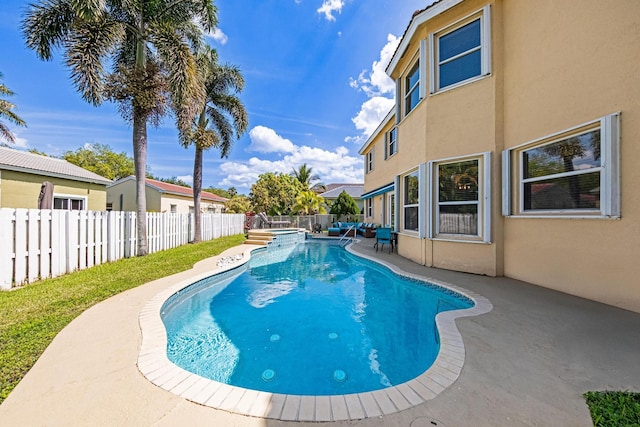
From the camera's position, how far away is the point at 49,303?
505cm

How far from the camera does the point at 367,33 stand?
13.2 metres

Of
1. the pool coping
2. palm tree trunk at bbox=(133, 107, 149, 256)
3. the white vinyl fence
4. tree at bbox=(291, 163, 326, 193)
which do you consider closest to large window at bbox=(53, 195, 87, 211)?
palm tree trunk at bbox=(133, 107, 149, 256)

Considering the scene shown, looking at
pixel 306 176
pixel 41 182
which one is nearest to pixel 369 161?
pixel 306 176

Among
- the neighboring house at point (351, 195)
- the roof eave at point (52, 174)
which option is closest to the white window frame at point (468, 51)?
the roof eave at point (52, 174)

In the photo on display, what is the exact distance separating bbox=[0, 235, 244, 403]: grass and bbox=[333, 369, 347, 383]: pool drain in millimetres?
3657

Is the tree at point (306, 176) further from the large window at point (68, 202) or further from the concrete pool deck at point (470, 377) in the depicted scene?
the concrete pool deck at point (470, 377)

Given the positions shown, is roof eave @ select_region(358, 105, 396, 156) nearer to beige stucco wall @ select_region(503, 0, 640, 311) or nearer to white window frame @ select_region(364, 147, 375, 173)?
white window frame @ select_region(364, 147, 375, 173)

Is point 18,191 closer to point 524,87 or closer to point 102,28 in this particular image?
point 102,28

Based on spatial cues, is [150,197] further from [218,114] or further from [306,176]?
[306,176]

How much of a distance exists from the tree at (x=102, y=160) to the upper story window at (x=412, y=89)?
46.3 m

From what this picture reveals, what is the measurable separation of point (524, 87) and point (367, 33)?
9.72m

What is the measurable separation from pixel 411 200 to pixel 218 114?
1409 cm

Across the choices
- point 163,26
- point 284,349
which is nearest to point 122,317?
point 284,349

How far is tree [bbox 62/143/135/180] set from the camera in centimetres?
3925
